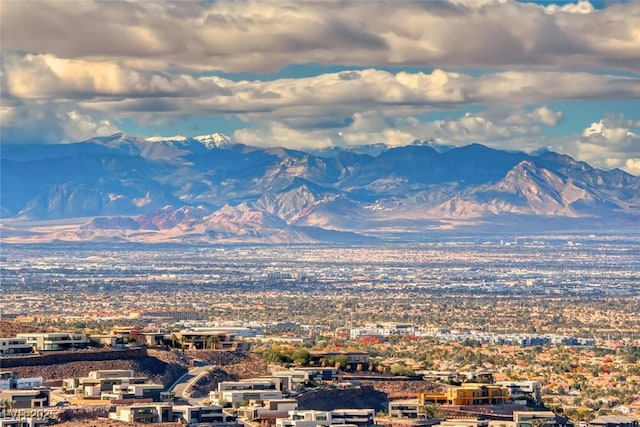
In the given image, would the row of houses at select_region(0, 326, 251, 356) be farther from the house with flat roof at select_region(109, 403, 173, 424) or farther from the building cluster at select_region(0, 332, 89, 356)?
the house with flat roof at select_region(109, 403, 173, 424)

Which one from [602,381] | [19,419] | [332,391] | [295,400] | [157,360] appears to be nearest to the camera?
[19,419]

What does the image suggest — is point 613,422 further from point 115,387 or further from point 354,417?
point 115,387

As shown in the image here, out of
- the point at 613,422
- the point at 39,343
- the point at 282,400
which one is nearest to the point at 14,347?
the point at 39,343

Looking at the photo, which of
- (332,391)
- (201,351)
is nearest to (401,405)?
(332,391)

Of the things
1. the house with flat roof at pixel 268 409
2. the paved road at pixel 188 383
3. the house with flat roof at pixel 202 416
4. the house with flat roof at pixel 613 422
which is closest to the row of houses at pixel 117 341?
the paved road at pixel 188 383

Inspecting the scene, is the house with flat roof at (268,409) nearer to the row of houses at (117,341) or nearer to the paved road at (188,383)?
the paved road at (188,383)

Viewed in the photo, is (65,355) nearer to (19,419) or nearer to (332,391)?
(332,391)

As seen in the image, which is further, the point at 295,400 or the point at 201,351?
the point at 201,351

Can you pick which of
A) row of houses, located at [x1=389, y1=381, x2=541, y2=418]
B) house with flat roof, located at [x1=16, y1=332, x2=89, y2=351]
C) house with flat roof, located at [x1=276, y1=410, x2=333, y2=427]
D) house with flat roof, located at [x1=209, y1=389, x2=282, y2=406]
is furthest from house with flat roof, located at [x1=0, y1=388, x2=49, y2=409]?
house with flat roof, located at [x1=16, y1=332, x2=89, y2=351]
